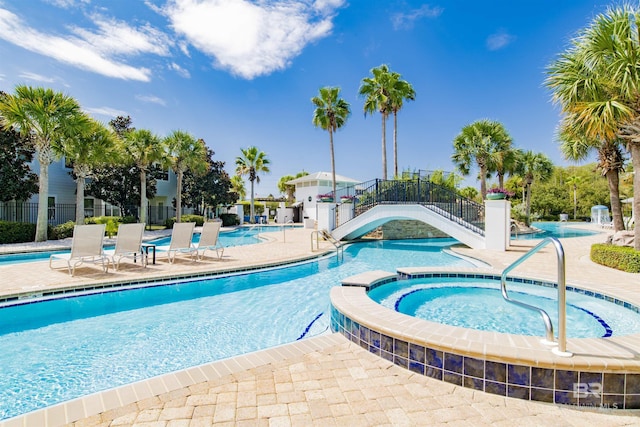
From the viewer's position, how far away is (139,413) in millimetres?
2371

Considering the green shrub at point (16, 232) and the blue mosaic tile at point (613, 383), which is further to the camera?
the green shrub at point (16, 232)

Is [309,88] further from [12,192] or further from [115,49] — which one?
[12,192]

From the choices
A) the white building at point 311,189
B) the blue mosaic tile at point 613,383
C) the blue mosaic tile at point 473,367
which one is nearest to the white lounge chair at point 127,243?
the blue mosaic tile at point 473,367

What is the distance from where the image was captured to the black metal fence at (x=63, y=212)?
62.5 ft

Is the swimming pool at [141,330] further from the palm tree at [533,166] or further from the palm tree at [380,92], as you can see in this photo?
the palm tree at [533,166]

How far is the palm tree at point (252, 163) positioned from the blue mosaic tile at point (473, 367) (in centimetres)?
3217

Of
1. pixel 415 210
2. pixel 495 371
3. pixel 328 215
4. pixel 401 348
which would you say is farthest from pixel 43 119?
pixel 495 371

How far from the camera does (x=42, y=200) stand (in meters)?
15.1

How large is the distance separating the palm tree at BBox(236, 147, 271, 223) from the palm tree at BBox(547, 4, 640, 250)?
1121 inches

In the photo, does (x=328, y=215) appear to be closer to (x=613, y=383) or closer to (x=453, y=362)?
(x=453, y=362)

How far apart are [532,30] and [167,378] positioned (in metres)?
18.4

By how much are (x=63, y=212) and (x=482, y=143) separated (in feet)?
95.5

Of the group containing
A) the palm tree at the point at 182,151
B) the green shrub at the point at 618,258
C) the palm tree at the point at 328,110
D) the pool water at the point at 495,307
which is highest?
the palm tree at the point at 328,110

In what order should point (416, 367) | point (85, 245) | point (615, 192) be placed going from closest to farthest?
point (416, 367) < point (85, 245) < point (615, 192)
